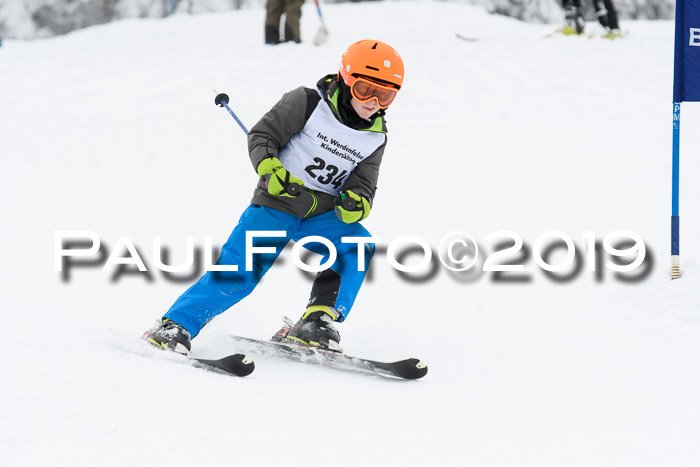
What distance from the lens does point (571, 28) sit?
1202 cm

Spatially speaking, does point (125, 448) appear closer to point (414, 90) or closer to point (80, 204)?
point (80, 204)

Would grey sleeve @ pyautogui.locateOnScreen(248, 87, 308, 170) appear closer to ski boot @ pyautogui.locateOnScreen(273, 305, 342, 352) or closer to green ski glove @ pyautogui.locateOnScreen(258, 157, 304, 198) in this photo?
green ski glove @ pyautogui.locateOnScreen(258, 157, 304, 198)

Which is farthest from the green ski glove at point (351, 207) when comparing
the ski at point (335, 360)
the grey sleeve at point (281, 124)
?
the ski at point (335, 360)

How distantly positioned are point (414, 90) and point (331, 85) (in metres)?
5.83

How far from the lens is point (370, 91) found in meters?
3.45

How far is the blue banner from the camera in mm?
4148

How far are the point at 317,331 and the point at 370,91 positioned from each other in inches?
46.2

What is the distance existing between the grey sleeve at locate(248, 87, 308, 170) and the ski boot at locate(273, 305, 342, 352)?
0.79 metres

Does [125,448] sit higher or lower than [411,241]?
higher

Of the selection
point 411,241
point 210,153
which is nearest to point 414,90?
point 210,153

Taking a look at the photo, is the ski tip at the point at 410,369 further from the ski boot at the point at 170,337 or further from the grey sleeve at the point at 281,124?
the grey sleeve at the point at 281,124

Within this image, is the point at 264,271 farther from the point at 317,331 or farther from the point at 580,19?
the point at 580,19

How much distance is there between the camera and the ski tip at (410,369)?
10.4ft

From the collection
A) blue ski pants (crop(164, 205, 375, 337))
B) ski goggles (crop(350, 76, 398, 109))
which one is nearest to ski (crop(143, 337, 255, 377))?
blue ski pants (crop(164, 205, 375, 337))
